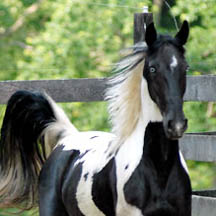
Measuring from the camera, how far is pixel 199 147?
6168 mm

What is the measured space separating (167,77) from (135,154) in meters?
0.53

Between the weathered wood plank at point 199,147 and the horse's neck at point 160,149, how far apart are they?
4.82 ft

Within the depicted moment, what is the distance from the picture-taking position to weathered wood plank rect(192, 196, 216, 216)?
5.97m

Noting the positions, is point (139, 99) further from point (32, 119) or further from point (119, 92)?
point (32, 119)

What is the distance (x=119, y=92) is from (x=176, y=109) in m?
0.60

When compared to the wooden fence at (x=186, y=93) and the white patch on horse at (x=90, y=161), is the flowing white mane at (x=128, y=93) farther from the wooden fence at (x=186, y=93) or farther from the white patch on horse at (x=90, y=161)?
the wooden fence at (x=186, y=93)

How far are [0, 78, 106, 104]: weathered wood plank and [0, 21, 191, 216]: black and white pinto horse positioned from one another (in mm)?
873

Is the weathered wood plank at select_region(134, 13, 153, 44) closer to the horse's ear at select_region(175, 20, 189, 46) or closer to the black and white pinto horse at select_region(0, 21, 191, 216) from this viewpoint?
the black and white pinto horse at select_region(0, 21, 191, 216)

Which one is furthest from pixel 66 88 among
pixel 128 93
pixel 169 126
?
pixel 169 126

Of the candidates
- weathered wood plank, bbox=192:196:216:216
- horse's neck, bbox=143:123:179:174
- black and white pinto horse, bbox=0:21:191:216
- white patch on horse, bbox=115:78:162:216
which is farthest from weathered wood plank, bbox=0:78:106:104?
horse's neck, bbox=143:123:179:174

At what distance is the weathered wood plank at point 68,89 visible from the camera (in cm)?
655

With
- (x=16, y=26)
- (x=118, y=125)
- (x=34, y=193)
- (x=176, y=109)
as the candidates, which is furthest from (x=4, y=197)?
(x=16, y=26)

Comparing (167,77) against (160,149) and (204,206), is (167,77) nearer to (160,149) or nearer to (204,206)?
(160,149)

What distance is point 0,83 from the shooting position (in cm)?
658
